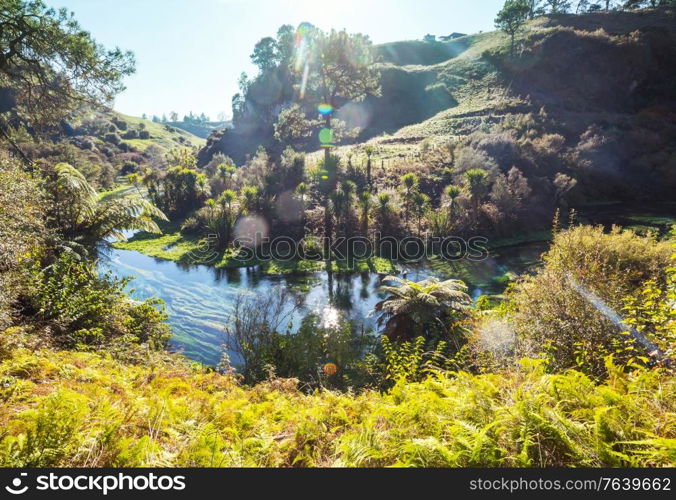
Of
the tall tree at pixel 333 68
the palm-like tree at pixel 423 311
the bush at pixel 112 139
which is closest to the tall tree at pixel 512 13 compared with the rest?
the tall tree at pixel 333 68

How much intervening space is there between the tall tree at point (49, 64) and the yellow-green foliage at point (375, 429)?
39.3 feet

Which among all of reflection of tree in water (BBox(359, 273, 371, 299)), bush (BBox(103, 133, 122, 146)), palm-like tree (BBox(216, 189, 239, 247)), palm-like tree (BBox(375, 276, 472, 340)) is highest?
bush (BBox(103, 133, 122, 146))

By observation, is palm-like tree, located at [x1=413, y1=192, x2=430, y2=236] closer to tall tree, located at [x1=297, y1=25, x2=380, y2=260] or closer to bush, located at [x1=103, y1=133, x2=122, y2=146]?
tall tree, located at [x1=297, y1=25, x2=380, y2=260]

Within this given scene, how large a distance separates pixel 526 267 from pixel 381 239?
864 cm

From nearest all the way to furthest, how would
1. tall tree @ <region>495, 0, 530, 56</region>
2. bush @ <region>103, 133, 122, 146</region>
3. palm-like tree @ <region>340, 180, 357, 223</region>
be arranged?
1. palm-like tree @ <region>340, 180, 357, 223</region>
2. tall tree @ <region>495, 0, 530, 56</region>
3. bush @ <region>103, 133, 122, 146</region>

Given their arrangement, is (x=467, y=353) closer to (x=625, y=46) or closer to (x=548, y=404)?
(x=548, y=404)

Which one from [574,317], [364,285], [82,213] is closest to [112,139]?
[82,213]

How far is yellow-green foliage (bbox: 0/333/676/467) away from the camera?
2080mm

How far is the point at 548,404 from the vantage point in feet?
8.46

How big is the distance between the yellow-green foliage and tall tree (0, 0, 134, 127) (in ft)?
39.3

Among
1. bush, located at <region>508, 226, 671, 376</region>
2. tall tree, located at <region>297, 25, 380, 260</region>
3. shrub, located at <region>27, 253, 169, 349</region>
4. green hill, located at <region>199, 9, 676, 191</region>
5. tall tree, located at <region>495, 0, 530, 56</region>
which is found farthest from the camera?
tall tree, located at <region>495, 0, 530, 56</region>

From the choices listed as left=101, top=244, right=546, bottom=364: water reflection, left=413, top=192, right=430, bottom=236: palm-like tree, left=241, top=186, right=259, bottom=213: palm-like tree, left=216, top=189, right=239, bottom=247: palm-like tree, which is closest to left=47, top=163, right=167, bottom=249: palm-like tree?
left=101, top=244, right=546, bottom=364: water reflection

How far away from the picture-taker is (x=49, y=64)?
444 inches

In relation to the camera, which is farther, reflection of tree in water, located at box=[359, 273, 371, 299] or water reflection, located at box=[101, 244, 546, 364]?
reflection of tree in water, located at box=[359, 273, 371, 299]
